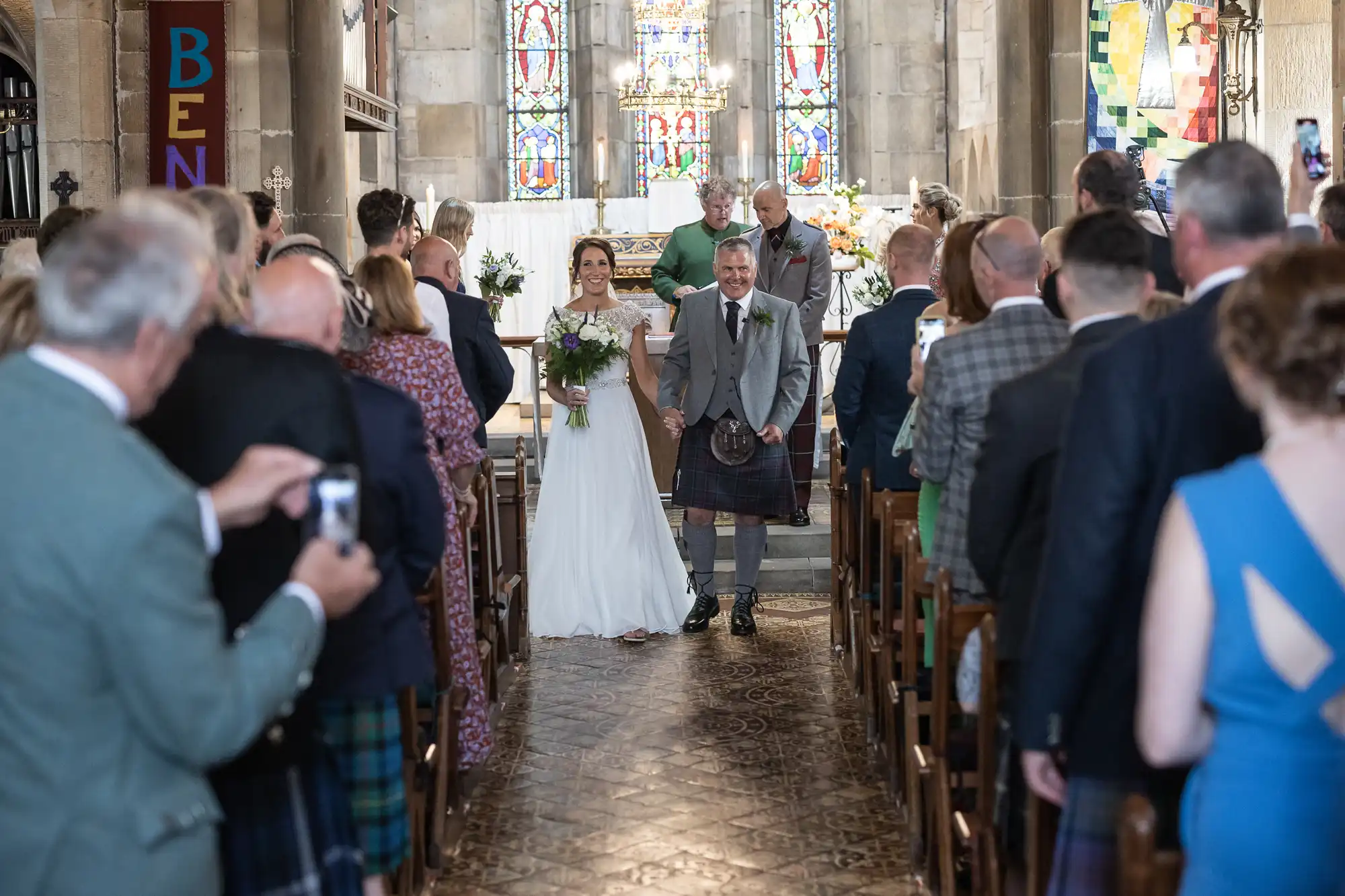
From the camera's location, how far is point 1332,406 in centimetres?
201

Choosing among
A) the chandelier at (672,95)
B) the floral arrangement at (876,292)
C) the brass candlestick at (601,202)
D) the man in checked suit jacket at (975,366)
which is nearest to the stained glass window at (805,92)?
the chandelier at (672,95)

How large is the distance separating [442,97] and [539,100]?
3.93ft

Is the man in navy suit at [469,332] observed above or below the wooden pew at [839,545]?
above

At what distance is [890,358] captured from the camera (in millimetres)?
5934

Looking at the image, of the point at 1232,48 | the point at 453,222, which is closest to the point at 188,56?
the point at 453,222

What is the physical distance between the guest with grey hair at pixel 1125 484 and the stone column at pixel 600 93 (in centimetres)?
1486

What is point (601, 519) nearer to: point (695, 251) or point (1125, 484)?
point (695, 251)

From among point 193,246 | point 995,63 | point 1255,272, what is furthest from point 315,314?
point 995,63

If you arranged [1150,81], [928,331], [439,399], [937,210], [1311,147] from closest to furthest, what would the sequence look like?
1. [1311,147]
2. [928,331]
3. [439,399]
4. [937,210]
5. [1150,81]

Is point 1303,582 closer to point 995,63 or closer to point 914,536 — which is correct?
point 914,536

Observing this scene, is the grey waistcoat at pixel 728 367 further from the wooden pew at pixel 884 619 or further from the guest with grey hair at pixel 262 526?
the guest with grey hair at pixel 262 526

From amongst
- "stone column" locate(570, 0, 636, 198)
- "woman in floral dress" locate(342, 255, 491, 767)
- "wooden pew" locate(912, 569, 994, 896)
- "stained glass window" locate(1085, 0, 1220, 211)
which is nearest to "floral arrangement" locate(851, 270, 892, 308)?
"stained glass window" locate(1085, 0, 1220, 211)

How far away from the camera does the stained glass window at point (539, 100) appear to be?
17734 millimetres

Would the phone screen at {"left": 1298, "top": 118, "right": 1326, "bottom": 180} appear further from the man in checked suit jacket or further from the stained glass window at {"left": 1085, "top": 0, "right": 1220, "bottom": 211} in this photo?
the stained glass window at {"left": 1085, "top": 0, "right": 1220, "bottom": 211}
